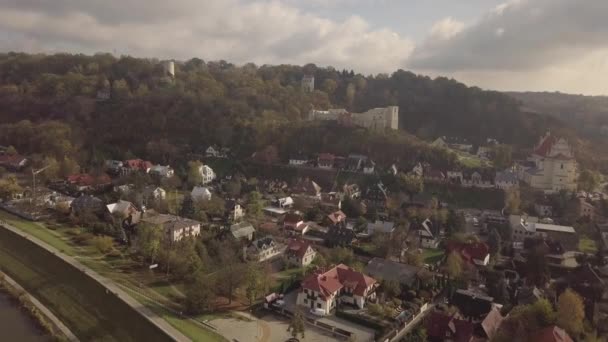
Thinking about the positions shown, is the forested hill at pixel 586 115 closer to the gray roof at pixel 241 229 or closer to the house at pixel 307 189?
the house at pixel 307 189

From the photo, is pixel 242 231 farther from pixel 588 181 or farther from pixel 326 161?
pixel 588 181

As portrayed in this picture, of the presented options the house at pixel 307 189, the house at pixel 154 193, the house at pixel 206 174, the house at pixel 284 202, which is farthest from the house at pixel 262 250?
the house at pixel 206 174

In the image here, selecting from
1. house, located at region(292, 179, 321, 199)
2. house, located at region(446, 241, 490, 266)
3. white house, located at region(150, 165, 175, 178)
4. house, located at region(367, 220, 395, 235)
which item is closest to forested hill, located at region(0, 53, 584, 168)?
white house, located at region(150, 165, 175, 178)

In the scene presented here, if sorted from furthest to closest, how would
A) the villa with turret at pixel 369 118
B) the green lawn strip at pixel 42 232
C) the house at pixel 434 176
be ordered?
the villa with turret at pixel 369 118
the house at pixel 434 176
the green lawn strip at pixel 42 232

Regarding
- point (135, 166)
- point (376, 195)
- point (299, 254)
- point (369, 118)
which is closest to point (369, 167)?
point (376, 195)

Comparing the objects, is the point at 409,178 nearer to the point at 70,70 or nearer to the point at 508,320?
the point at 508,320
